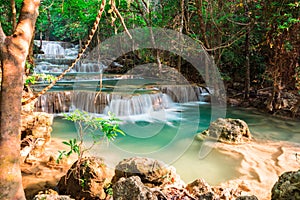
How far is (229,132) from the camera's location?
557cm

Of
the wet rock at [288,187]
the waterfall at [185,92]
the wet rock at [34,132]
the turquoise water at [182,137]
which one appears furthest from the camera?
the waterfall at [185,92]

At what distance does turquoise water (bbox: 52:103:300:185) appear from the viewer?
4.38 m

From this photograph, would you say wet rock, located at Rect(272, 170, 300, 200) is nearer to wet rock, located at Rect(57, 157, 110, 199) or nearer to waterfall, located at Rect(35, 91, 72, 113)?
wet rock, located at Rect(57, 157, 110, 199)

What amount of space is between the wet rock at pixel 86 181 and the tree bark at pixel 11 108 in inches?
50.8

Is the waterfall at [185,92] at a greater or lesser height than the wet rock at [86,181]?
greater

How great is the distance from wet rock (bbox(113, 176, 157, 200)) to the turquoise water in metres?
1.87

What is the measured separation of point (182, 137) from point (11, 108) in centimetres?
520

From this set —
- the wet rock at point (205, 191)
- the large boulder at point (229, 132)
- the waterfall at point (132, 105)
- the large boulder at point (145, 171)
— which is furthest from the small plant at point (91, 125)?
the waterfall at point (132, 105)

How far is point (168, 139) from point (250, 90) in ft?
19.3

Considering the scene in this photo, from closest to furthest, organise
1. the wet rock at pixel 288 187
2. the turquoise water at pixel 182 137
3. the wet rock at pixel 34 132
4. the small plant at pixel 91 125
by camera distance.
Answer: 1. the wet rock at pixel 288 187
2. the small plant at pixel 91 125
3. the wet rock at pixel 34 132
4. the turquoise water at pixel 182 137

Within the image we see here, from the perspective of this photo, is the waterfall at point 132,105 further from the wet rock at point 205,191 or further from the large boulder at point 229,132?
the wet rock at point 205,191

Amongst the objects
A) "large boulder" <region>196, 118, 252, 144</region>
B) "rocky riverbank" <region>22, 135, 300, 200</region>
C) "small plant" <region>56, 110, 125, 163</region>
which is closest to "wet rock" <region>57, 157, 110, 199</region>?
"small plant" <region>56, 110, 125, 163</region>

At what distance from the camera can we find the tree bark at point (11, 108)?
1575 mm

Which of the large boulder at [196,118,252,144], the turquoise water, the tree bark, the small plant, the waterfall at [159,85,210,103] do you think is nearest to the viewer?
the tree bark
